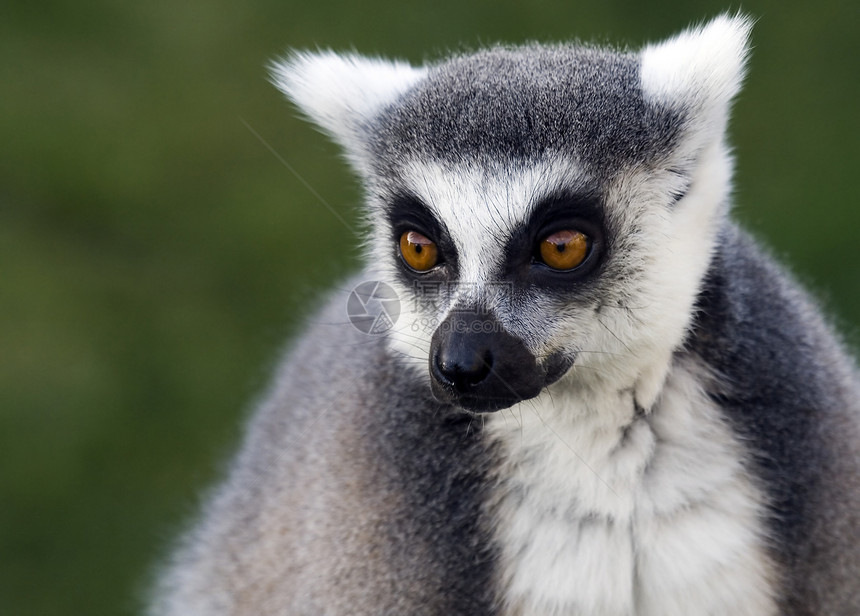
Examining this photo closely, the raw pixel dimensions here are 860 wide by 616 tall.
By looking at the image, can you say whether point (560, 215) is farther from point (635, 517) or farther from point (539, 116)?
point (635, 517)

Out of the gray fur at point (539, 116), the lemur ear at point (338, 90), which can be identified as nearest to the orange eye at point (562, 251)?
the gray fur at point (539, 116)

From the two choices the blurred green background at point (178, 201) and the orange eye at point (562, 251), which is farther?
the blurred green background at point (178, 201)

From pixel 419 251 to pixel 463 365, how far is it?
0.35 m

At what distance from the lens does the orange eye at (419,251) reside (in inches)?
90.7

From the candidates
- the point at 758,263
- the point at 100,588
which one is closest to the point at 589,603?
the point at 758,263

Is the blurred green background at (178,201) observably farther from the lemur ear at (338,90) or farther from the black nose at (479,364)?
the black nose at (479,364)

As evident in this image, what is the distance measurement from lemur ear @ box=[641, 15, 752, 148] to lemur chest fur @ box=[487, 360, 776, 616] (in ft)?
1.76

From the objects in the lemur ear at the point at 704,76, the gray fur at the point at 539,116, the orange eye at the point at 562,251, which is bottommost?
the orange eye at the point at 562,251

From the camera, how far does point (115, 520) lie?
4777 mm

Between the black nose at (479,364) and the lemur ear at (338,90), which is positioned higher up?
the lemur ear at (338,90)

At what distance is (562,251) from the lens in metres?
2.19

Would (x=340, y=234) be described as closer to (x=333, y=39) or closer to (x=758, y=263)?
(x=333, y=39)

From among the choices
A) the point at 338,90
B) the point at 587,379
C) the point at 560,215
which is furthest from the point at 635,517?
the point at 338,90

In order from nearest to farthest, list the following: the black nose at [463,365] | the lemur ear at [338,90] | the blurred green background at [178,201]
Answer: the black nose at [463,365]
the lemur ear at [338,90]
the blurred green background at [178,201]
